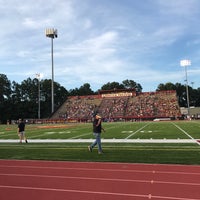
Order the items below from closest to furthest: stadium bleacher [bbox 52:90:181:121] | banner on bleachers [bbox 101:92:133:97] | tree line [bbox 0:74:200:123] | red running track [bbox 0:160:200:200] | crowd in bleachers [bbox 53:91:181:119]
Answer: red running track [bbox 0:160:200:200] → stadium bleacher [bbox 52:90:181:121] → crowd in bleachers [bbox 53:91:181:119] → banner on bleachers [bbox 101:92:133:97] → tree line [bbox 0:74:200:123]

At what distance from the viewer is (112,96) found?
89.6m

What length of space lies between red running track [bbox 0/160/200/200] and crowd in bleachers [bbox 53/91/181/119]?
6162cm

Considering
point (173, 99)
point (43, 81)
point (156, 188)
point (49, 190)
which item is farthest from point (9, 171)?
point (43, 81)

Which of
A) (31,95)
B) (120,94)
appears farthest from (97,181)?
(31,95)

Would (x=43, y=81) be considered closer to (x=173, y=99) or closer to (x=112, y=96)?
(x=112, y=96)

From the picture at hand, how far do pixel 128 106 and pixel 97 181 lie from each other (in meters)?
72.5

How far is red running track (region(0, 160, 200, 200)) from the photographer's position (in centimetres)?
662

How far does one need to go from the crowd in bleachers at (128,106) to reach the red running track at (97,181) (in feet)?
202

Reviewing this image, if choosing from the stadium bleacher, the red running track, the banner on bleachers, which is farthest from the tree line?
the red running track

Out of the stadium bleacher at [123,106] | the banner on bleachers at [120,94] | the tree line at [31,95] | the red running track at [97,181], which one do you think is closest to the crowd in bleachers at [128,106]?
the stadium bleacher at [123,106]

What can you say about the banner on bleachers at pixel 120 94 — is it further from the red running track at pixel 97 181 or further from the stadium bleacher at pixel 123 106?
the red running track at pixel 97 181

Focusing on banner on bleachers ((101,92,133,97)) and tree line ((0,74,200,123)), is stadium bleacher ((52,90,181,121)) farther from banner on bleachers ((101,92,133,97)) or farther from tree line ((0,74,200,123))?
tree line ((0,74,200,123))

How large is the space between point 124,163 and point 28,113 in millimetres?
96111

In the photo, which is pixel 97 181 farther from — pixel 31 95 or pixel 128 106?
pixel 31 95
